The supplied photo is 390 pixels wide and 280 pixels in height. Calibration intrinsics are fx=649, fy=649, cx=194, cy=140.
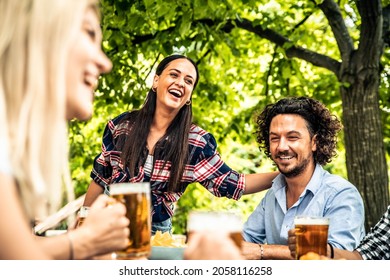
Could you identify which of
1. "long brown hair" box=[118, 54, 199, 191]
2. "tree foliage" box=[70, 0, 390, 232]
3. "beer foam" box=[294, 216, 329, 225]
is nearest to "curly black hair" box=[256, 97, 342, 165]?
"long brown hair" box=[118, 54, 199, 191]

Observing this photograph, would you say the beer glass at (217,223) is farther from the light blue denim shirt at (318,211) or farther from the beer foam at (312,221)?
the light blue denim shirt at (318,211)

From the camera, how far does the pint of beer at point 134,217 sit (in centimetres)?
165

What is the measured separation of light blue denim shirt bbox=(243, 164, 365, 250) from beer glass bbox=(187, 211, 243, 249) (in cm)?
114

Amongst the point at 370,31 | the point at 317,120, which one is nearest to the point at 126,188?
the point at 317,120

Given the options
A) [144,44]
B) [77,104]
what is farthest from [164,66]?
[144,44]

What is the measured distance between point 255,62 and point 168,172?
20.8 feet

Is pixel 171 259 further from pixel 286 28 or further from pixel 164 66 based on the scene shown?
pixel 286 28

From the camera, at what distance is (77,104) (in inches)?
48.3

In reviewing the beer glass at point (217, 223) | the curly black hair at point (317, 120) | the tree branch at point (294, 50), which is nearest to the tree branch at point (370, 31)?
the tree branch at point (294, 50)

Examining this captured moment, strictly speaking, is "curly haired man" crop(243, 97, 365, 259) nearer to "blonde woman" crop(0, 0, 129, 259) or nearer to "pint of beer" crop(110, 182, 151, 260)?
"pint of beer" crop(110, 182, 151, 260)

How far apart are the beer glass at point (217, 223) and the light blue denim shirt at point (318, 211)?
45.0 inches

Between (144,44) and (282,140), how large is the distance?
13.2 feet

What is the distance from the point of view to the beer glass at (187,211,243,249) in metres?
1.36
